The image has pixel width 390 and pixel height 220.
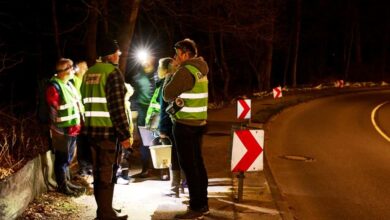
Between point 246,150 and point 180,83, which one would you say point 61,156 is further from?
point 246,150

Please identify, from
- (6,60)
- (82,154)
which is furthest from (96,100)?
(6,60)

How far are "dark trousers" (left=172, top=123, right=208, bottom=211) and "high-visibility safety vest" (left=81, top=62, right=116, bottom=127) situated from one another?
0.89 meters

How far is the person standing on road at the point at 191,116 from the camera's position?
6.25m

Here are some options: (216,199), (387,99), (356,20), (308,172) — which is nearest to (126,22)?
(308,172)

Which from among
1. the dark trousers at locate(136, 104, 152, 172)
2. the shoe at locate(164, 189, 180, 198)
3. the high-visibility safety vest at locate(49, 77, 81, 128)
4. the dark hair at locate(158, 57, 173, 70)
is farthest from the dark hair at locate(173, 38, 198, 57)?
the dark trousers at locate(136, 104, 152, 172)

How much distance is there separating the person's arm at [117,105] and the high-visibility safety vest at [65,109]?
171 cm

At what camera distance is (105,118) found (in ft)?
20.0

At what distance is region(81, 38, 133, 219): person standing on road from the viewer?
236 inches

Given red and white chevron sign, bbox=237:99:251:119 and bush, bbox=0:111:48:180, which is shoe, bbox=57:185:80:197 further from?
red and white chevron sign, bbox=237:99:251:119

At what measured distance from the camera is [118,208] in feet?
22.7

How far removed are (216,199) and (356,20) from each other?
5330 centimetres

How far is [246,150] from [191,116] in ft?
5.40

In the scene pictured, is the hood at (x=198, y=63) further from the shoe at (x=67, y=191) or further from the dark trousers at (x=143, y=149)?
the dark trousers at (x=143, y=149)

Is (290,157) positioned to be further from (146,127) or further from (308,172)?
(146,127)
